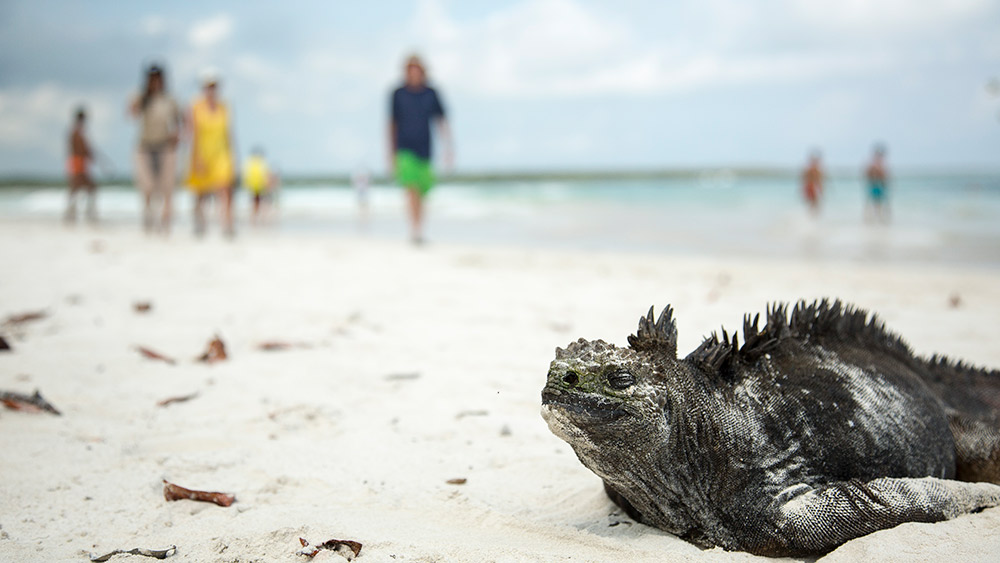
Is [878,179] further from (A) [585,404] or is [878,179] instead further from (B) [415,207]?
(A) [585,404]

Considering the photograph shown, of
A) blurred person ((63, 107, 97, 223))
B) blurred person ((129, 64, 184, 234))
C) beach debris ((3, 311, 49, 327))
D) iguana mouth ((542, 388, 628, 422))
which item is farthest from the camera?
blurred person ((63, 107, 97, 223))

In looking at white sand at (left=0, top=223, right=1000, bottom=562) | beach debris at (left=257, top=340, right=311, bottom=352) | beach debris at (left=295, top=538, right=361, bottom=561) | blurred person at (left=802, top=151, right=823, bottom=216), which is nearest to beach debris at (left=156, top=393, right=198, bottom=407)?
white sand at (left=0, top=223, right=1000, bottom=562)

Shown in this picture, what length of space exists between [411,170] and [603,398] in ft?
28.1

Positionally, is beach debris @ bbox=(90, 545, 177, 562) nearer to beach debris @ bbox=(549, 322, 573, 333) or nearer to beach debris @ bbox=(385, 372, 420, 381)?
beach debris @ bbox=(385, 372, 420, 381)

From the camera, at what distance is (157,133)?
11.4m

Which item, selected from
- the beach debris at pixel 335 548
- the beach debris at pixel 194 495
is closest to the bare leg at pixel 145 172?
the beach debris at pixel 194 495

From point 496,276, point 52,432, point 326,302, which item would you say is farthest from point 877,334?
point 496,276

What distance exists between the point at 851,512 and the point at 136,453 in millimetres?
2971

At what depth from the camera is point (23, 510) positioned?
111 inches

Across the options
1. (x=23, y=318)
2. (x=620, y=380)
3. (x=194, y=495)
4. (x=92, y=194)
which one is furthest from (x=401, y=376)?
(x=92, y=194)

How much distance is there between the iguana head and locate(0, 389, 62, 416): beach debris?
2.82 meters

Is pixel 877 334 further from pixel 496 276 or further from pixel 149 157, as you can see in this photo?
pixel 149 157

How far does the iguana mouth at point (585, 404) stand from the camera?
2.39 m

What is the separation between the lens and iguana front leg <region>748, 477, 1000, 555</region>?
250 cm
